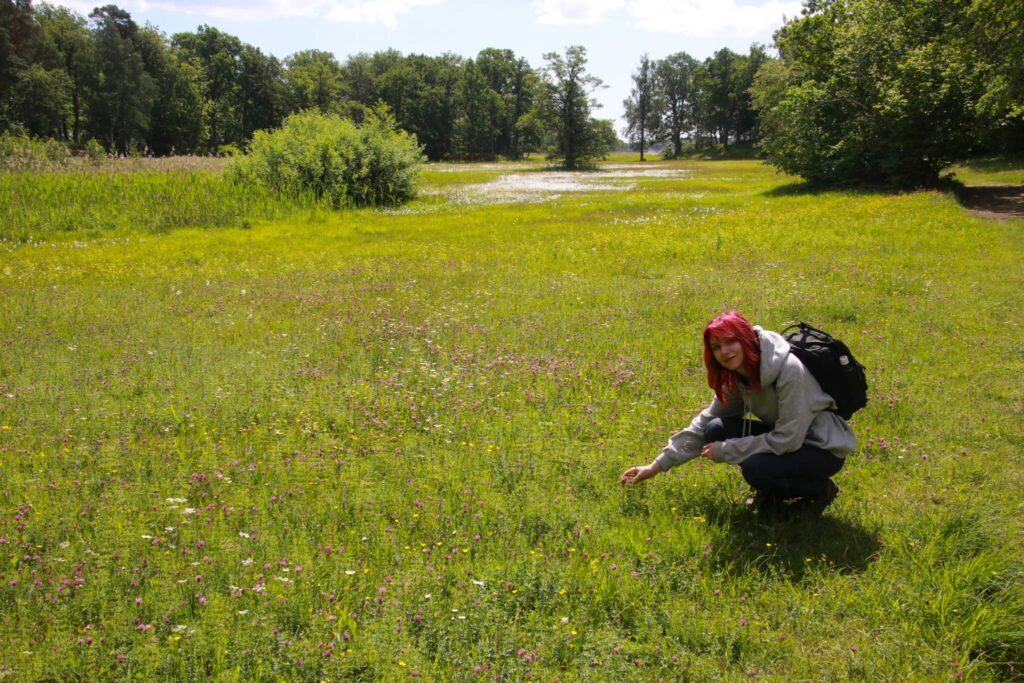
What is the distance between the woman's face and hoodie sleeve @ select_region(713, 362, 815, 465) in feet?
1.01

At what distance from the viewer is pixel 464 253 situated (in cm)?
1844

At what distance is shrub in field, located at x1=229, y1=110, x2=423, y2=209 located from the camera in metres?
28.5

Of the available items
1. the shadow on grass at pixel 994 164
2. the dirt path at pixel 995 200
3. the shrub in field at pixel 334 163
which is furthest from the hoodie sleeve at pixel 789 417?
the shadow on grass at pixel 994 164

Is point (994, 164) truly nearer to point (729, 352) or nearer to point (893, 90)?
point (893, 90)

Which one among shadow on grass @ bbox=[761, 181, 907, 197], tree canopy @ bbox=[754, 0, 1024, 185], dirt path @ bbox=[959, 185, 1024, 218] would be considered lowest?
dirt path @ bbox=[959, 185, 1024, 218]

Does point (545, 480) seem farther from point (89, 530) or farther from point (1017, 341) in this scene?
point (1017, 341)

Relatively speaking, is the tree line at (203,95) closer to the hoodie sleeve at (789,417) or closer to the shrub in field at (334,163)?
the shrub in field at (334,163)

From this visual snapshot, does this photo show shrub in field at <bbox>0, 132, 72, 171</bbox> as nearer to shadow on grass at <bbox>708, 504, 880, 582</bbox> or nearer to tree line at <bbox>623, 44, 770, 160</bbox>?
shadow on grass at <bbox>708, 504, 880, 582</bbox>

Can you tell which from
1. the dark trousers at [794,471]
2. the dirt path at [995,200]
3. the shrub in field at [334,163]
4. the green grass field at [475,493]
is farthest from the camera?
the shrub in field at [334,163]

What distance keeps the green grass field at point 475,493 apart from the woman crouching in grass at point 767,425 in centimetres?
45

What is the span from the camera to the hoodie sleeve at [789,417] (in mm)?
4605

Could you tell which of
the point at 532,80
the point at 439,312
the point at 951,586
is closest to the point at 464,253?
the point at 439,312

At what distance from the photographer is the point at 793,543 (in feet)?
16.4

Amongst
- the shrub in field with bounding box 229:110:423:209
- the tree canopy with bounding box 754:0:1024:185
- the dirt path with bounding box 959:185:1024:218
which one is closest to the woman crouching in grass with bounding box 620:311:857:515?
the dirt path with bounding box 959:185:1024:218
